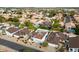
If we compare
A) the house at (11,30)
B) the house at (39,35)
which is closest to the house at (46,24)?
the house at (39,35)

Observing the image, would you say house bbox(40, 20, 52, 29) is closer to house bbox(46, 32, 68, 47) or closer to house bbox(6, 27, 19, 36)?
house bbox(46, 32, 68, 47)

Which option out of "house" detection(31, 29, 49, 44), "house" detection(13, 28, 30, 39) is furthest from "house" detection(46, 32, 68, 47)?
"house" detection(13, 28, 30, 39)

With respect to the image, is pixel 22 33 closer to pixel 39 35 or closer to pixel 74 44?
pixel 39 35

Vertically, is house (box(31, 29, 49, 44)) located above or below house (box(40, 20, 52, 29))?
below

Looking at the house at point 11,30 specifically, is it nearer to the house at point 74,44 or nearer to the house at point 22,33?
the house at point 22,33

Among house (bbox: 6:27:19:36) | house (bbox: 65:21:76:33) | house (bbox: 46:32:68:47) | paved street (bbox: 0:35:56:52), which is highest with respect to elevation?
house (bbox: 65:21:76:33)

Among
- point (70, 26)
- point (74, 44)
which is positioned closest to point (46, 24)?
point (70, 26)
